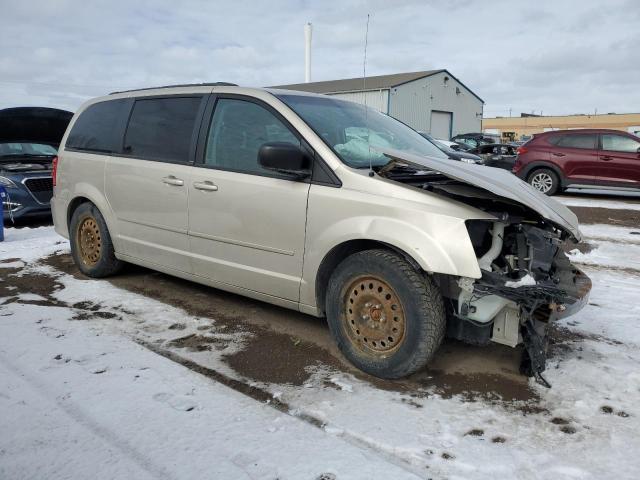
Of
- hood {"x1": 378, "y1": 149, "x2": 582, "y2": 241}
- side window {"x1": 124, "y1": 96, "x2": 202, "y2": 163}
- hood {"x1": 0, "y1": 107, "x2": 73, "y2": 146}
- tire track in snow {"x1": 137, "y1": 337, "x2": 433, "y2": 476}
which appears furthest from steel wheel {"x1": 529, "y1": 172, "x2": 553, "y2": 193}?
tire track in snow {"x1": 137, "y1": 337, "x2": 433, "y2": 476}

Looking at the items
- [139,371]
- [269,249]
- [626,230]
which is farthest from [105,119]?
[626,230]

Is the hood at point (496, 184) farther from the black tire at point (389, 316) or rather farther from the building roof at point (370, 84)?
the building roof at point (370, 84)

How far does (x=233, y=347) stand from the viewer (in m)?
3.66

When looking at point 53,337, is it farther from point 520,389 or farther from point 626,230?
point 626,230

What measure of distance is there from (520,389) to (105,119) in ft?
14.3

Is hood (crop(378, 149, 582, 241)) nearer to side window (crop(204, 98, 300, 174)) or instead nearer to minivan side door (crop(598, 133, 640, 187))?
side window (crop(204, 98, 300, 174))

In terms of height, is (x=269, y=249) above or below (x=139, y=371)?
above

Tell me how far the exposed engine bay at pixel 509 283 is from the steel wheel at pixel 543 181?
982cm

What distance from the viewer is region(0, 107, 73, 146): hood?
26.5 feet

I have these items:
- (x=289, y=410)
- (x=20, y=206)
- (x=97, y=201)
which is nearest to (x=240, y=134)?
(x=97, y=201)

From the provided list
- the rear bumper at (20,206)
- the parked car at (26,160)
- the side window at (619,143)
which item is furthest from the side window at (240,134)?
the side window at (619,143)

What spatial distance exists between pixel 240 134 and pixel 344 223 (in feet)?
4.01

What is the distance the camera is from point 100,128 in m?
5.15

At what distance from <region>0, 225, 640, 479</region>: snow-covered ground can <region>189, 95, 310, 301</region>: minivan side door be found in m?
0.52
